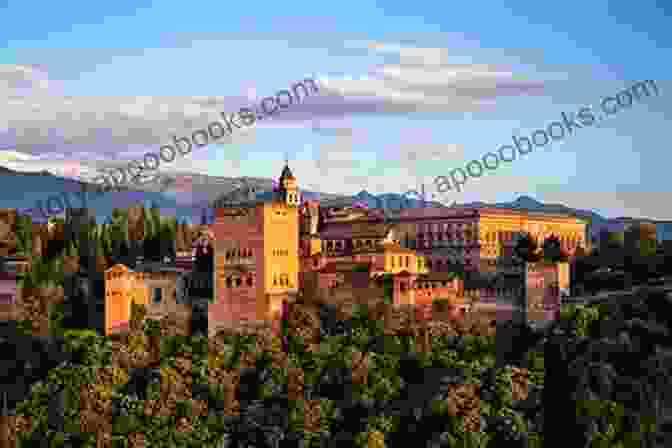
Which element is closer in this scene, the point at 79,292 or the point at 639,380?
the point at 639,380

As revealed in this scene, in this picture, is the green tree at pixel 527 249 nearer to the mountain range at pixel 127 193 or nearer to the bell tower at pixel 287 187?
the bell tower at pixel 287 187

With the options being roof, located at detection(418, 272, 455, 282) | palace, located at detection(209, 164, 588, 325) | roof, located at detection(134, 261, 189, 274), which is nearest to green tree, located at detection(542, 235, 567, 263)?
palace, located at detection(209, 164, 588, 325)

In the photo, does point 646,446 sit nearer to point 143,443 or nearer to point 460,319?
point 460,319

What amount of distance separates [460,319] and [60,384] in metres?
12.7

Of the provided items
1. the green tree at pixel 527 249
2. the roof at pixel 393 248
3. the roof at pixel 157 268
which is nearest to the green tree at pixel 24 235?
the roof at pixel 157 268

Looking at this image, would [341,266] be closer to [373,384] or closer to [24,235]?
[373,384]

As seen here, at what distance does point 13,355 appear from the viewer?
4303 centimetres

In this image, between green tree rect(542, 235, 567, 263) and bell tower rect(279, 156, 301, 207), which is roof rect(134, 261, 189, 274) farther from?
green tree rect(542, 235, 567, 263)

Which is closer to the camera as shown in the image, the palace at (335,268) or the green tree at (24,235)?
the palace at (335,268)

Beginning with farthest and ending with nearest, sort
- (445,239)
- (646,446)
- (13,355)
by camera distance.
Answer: (445,239), (13,355), (646,446)

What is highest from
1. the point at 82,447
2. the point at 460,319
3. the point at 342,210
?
the point at 342,210

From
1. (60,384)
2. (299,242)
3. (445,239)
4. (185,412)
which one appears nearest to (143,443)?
(185,412)

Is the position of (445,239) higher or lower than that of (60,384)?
higher

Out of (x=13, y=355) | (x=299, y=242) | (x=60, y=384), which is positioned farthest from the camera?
(x=299, y=242)
